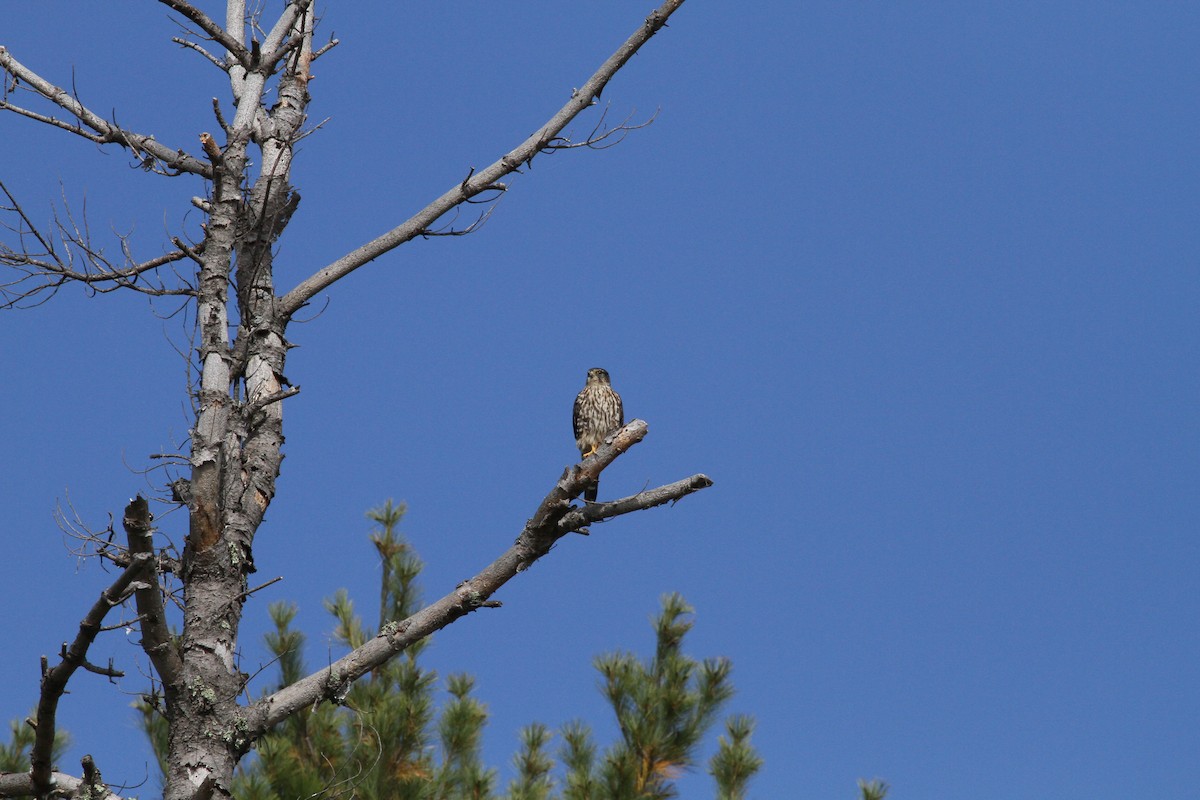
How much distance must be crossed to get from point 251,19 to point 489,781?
5498 millimetres

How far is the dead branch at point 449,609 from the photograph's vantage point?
15.1 feet

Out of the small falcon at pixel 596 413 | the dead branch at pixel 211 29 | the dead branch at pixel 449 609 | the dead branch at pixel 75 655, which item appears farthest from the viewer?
the small falcon at pixel 596 413

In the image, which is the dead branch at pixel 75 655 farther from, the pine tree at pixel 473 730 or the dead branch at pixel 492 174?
the pine tree at pixel 473 730

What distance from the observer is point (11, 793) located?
441 centimetres

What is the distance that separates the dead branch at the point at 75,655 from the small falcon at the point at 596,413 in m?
4.63

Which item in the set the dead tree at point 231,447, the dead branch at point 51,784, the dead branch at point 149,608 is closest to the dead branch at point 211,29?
the dead tree at point 231,447

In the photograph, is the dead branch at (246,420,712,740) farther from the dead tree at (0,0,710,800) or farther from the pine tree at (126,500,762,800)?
the pine tree at (126,500,762,800)

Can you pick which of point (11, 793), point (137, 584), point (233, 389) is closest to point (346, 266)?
point (233, 389)

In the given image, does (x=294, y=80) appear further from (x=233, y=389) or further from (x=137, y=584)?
(x=137, y=584)

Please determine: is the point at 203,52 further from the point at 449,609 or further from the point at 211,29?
the point at 449,609

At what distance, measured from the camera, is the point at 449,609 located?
15.2 ft

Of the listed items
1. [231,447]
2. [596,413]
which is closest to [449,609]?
[231,447]

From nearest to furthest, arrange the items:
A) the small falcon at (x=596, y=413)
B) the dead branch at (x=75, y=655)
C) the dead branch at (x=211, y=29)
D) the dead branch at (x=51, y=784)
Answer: the dead branch at (x=75, y=655) → the dead branch at (x=51, y=784) → the dead branch at (x=211, y=29) → the small falcon at (x=596, y=413)

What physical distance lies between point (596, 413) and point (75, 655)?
490 cm
